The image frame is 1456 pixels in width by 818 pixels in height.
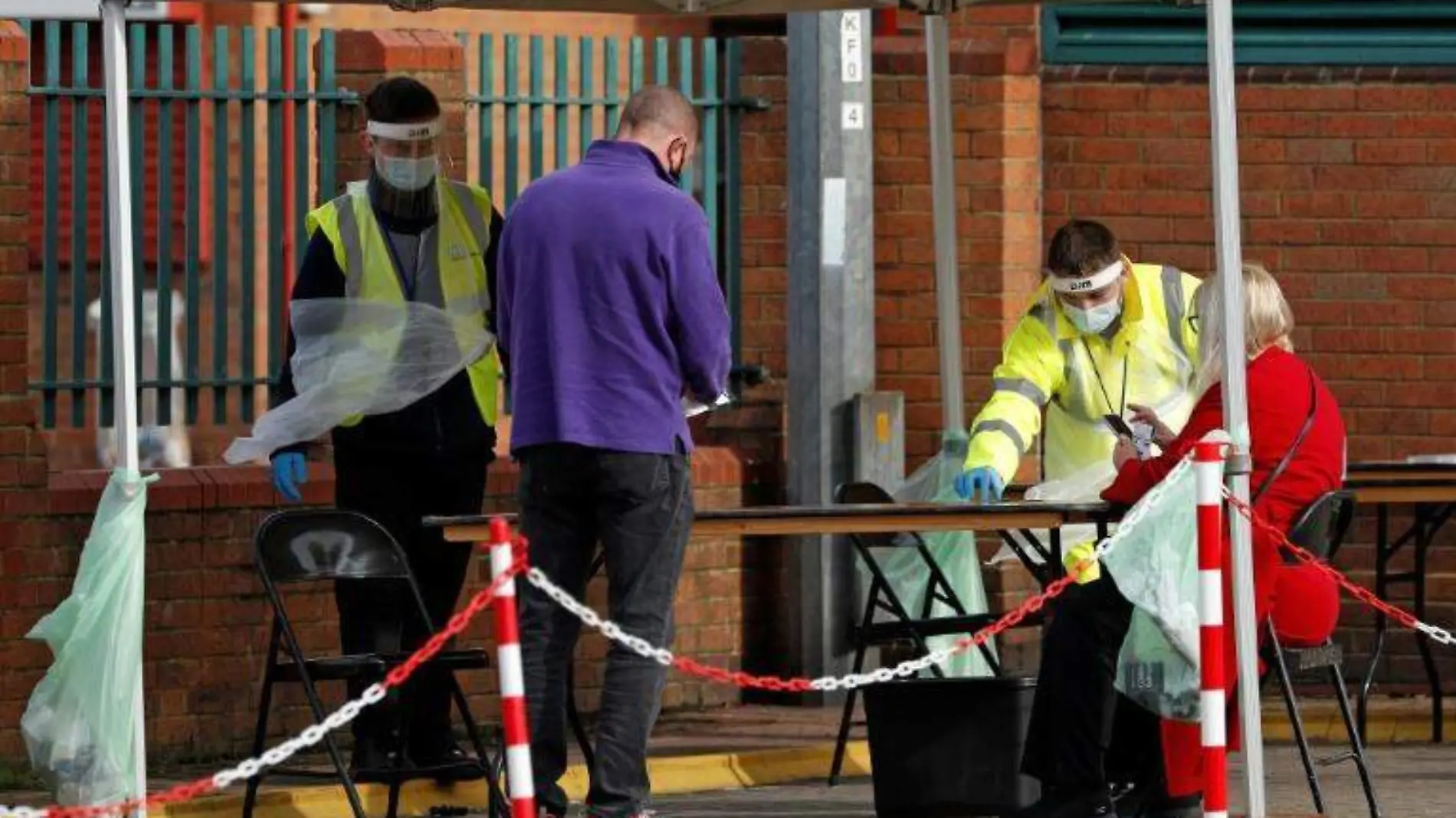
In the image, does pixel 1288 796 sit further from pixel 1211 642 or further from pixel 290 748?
pixel 290 748

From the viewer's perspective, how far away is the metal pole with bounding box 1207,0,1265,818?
826cm

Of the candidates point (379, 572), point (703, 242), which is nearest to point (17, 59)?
point (379, 572)

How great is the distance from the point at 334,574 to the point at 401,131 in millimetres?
1326

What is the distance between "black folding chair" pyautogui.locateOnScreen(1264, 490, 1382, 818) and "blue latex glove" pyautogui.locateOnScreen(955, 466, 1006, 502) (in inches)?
35.6

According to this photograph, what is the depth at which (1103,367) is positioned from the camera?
31.8 feet

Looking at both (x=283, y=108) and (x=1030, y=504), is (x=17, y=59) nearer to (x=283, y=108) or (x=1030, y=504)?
(x=283, y=108)

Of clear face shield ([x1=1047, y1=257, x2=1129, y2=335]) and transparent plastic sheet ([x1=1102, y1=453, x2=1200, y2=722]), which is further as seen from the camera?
clear face shield ([x1=1047, y1=257, x2=1129, y2=335])

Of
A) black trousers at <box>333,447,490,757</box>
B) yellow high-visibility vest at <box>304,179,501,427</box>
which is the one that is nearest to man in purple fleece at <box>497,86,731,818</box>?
black trousers at <box>333,447,490,757</box>

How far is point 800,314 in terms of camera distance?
39.0ft

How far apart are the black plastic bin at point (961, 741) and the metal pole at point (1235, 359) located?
2.45ft

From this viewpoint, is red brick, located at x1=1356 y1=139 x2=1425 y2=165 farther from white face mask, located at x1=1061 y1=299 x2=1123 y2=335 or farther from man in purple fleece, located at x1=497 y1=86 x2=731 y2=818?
man in purple fleece, located at x1=497 y1=86 x2=731 y2=818

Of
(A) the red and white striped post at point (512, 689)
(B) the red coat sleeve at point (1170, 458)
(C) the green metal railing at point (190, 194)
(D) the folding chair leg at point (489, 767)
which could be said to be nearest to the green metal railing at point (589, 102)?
(C) the green metal railing at point (190, 194)

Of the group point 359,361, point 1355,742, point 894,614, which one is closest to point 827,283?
point 894,614

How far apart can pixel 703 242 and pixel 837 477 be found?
3.70m
